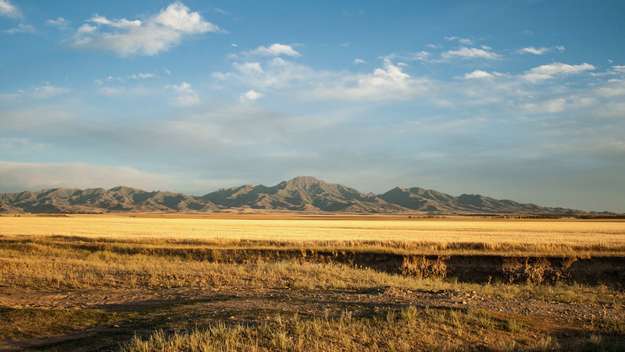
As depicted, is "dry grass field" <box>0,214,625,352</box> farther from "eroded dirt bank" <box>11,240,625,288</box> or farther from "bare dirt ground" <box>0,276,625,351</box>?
"eroded dirt bank" <box>11,240,625,288</box>

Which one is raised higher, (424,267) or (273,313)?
(273,313)

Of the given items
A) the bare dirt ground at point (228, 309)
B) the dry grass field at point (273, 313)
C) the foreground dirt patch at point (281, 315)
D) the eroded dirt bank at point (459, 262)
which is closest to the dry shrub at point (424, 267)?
the eroded dirt bank at point (459, 262)

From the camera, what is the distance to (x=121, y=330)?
1145 cm

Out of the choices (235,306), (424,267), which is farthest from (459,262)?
(235,306)

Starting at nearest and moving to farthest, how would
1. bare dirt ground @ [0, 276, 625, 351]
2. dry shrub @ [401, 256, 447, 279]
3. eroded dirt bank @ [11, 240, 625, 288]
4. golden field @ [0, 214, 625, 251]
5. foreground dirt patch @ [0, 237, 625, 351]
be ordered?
foreground dirt patch @ [0, 237, 625, 351] → bare dirt ground @ [0, 276, 625, 351] → eroded dirt bank @ [11, 240, 625, 288] → dry shrub @ [401, 256, 447, 279] → golden field @ [0, 214, 625, 251]

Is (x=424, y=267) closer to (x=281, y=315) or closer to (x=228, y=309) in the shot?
(x=228, y=309)

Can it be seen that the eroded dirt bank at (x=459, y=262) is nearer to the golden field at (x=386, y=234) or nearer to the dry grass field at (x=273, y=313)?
the dry grass field at (x=273, y=313)

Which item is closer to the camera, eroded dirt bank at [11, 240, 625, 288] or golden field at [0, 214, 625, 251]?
eroded dirt bank at [11, 240, 625, 288]

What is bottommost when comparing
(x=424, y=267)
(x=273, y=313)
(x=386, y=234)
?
(x=424, y=267)

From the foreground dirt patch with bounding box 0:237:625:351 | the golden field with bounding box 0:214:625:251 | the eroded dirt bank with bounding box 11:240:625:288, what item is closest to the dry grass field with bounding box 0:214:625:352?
the foreground dirt patch with bounding box 0:237:625:351

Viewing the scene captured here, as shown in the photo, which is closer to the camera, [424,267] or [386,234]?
[424,267]

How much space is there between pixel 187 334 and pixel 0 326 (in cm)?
530

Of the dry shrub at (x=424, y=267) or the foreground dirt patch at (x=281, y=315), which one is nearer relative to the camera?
the foreground dirt patch at (x=281, y=315)

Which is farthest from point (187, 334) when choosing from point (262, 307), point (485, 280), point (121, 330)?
point (485, 280)
